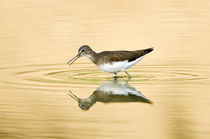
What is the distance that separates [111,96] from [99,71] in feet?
13.3

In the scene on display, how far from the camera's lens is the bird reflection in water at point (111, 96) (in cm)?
1398

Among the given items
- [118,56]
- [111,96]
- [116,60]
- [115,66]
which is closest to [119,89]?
[111,96]

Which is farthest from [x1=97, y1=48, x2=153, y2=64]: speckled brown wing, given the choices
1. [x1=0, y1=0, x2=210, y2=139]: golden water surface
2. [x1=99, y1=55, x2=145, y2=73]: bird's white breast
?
[x1=0, y1=0, x2=210, y2=139]: golden water surface

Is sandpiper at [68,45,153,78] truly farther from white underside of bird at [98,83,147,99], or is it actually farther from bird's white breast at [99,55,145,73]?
white underside of bird at [98,83,147,99]

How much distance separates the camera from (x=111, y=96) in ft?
47.4

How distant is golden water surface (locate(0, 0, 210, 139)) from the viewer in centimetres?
1195

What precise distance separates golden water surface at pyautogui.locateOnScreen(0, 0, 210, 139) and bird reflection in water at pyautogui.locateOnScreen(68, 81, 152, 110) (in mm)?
61

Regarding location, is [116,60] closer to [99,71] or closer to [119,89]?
[99,71]

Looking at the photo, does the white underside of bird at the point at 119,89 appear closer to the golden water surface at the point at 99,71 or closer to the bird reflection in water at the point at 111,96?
the bird reflection in water at the point at 111,96

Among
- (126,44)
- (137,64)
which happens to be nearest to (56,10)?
(126,44)

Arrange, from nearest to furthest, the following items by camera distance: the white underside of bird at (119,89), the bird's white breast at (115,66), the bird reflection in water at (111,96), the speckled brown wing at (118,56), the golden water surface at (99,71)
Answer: the golden water surface at (99,71)
the bird reflection in water at (111,96)
the white underside of bird at (119,89)
the bird's white breast at (115,66)
the speckled brown wing at (118,56)

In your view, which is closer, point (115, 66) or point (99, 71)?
point (115, 66)

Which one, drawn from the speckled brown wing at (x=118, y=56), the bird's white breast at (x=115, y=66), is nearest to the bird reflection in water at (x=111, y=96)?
the bird's white breast at (x=115, y=66)

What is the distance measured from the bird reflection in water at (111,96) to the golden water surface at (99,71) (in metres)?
0.06
